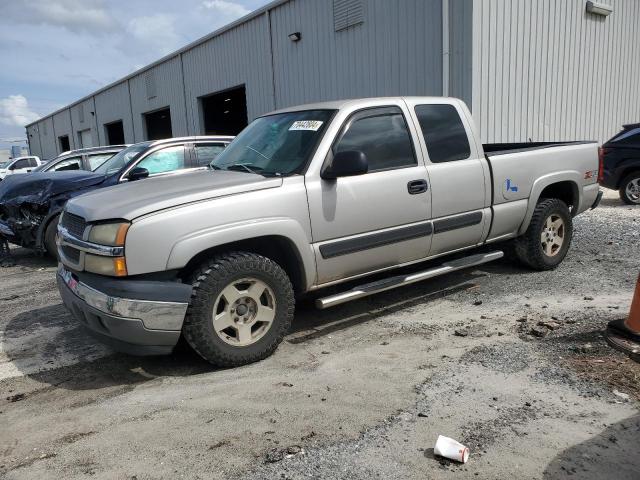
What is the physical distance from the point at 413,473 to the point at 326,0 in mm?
12637

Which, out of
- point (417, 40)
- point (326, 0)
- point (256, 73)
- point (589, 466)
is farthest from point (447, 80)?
point (589, 466)

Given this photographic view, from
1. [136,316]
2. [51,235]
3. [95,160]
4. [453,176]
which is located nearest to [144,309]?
[136,316]

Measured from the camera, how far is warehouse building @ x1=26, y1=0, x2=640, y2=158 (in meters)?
10.2

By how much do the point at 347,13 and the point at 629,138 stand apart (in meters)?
6.82

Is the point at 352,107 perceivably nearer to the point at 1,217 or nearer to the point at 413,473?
the point at 413,473

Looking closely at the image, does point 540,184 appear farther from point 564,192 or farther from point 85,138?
point 85,138

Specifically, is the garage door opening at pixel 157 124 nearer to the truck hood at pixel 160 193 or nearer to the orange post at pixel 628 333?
the truck hood at pixel 160 193

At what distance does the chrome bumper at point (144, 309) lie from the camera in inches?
133

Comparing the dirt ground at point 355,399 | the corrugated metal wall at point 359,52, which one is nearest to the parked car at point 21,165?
the corrugated metal wall at point 359,52

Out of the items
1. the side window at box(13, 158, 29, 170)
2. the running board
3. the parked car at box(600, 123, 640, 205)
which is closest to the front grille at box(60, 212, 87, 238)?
the running board

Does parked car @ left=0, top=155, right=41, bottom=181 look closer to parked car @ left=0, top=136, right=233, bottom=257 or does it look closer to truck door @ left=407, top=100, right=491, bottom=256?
parked car @ left=0, top=136, right=233, bottom=257

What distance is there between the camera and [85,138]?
128ft

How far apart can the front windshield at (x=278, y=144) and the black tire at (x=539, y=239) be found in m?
2.82

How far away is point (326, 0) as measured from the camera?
42.5 ft
